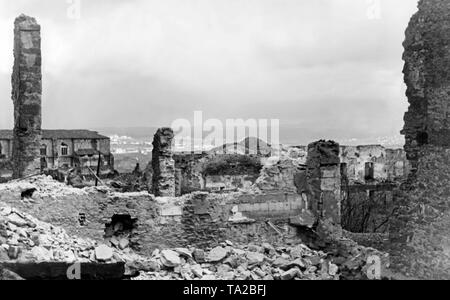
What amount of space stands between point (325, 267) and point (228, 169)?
12.8 meters

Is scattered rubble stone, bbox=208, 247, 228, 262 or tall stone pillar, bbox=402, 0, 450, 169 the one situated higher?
tall stone pillar, bbox=402, 0, 450, 169

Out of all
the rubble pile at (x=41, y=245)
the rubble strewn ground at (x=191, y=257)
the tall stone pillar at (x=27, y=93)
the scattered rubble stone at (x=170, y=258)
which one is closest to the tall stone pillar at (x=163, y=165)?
the rubble strewn ground at (x=191, y=257)

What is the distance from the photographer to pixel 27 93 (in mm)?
12281

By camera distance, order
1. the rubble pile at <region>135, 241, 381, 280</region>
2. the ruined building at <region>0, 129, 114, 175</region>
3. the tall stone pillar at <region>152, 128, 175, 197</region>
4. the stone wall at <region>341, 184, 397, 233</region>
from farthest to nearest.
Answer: the ruined building at <region>0, 129, 114, 175</region>
the stone wall at <region>341, 184, 397, 233</region>
the tall stone pillar at <region>152, 128, 175, 197</region>
the rubble pile at <region>135, 241, 381, 280</region>

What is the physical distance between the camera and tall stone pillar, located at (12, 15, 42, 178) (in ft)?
40.0

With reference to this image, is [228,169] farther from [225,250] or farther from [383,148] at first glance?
[225,250]

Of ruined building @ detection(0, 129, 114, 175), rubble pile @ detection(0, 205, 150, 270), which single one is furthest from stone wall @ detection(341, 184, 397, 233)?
ruined building @ detection(0, 129, 114, 175)

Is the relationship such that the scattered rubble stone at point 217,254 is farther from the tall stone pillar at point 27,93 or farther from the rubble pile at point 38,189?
the tall stone pillar at point 27,93

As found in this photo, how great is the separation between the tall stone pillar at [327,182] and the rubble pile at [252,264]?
0.93 m

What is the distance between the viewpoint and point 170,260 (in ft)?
31.0

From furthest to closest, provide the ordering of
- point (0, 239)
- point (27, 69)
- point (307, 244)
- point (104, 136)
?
1. point (104, 136)
2. point (27, 69)
3. point (307, 244)
4. point (0, 239)

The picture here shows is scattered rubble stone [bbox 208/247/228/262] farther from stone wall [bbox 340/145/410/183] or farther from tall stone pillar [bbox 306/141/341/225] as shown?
stone wall [bbox 340/145/410/183]

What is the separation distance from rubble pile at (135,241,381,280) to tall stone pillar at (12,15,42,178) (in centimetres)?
452

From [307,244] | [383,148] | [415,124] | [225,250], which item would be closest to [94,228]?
[225,250]
